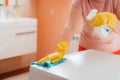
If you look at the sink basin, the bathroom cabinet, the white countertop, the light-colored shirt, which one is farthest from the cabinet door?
the white countertop

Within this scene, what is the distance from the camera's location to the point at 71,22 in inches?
55.1

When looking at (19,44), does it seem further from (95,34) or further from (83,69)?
(83,69)

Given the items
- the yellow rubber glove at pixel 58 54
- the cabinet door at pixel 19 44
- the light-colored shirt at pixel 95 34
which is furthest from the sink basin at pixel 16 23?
the yellow rubber glove at pixel 58 54

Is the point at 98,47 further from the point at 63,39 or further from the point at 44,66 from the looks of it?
the point at 44,66

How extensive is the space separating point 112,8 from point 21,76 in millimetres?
2081

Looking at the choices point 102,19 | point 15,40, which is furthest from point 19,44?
point 102,19

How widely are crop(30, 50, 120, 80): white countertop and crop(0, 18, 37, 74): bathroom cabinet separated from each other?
178cm

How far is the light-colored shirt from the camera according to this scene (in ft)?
4.58

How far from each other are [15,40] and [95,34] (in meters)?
1.67

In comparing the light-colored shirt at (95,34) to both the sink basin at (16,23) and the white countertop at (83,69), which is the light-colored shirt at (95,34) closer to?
the white countertop at (83,69)

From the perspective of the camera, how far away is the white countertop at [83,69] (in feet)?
2.79

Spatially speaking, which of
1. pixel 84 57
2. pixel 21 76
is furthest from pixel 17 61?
pixel 84 57

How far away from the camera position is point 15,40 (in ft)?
9.46

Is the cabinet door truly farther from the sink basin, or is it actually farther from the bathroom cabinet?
the sink basin
